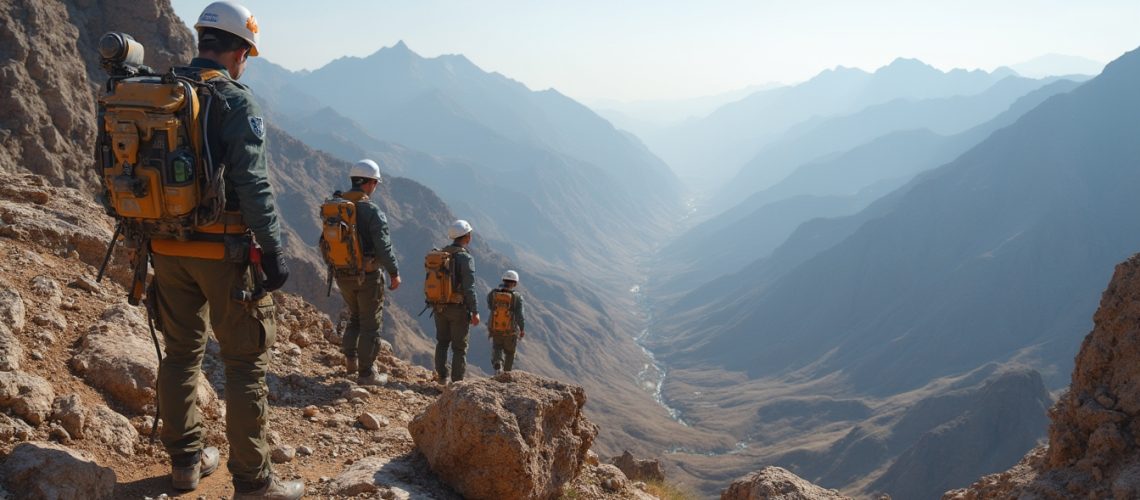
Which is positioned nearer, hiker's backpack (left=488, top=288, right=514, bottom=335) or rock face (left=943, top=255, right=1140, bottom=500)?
rock face (left=943, top=255, right=1140, bottom=500)

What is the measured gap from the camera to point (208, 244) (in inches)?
178

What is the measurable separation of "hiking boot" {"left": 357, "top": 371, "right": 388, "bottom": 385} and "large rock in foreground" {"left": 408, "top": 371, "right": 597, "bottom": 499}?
299 centimetres

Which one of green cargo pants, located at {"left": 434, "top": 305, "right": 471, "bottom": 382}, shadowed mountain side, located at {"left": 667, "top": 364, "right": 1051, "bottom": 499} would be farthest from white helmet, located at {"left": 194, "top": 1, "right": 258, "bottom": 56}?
shadowed mountain side, located at {"left": 667, "top": 364, "right": 1051, "bottom": 499}

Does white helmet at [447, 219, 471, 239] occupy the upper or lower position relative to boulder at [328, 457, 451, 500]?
upper

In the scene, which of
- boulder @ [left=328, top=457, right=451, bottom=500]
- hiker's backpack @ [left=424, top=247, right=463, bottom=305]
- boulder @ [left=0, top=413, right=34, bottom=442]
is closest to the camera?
boulder @ [left=0, top=413, right=34, bottom=442]

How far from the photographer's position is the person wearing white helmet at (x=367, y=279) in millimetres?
8914

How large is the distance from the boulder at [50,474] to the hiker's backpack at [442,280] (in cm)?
623

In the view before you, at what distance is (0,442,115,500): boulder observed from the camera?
14.0 feet

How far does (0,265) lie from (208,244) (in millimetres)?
4537

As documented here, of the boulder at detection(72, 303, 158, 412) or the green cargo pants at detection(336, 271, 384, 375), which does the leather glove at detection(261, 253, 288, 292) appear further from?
the green cargo pants at detection(336, 271, 384, 375)

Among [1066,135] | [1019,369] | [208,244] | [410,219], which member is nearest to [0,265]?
[208,244]

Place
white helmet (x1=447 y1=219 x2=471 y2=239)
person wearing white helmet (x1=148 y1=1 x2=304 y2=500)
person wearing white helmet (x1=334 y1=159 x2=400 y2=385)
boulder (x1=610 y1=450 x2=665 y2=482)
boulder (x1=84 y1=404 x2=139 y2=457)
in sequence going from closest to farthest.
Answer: person wearing white helmet (x1=148 y1=1 x2=304 y2=500) < boulder (x1=84 y1=404 x2=139 y2=457) < person wearing white helmet (x1=334 y1=159 x2=400 y2=385) < white helmet (x1=447 y1=219 x2=471 y2=239) < boulder (x1=610 y1=450 x2=665 y2=482)

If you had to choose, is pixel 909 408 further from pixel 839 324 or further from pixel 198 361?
pixel 198 361

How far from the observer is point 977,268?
153125 mm
